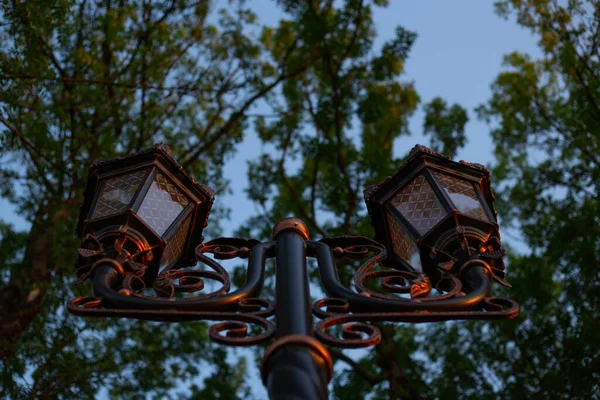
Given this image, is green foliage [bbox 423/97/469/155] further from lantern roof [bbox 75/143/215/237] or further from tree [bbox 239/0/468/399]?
lantern roof [bbox 75/143/215/237]

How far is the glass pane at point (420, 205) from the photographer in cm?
342

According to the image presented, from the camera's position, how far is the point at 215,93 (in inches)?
420

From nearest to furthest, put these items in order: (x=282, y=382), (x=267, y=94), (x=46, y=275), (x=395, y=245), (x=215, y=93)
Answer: (x=282, y=382)
(x=395, y=245)
(x=46, y=275)
(x=215, y=93)
(x=267, y=94)

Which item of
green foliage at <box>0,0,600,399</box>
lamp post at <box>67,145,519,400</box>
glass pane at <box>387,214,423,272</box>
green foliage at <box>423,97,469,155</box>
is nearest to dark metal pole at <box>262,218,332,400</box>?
lamp post at <box>67,145,519,400</box>

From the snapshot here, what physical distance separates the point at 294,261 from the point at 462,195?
1.04 meters

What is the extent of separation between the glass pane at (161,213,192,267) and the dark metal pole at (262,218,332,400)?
0.74m

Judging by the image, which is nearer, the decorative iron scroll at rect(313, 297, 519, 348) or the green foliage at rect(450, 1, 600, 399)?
the decorative iron scroll at rect(313, 297, 519, 348)

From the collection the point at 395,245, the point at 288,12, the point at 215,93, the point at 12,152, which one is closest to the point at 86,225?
the point at 395,245

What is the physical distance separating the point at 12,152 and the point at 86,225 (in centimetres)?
545

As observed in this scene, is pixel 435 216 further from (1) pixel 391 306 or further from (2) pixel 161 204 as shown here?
(2) pixel 161 204

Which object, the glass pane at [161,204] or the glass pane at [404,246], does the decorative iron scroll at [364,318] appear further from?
the glass pane at [161,204]

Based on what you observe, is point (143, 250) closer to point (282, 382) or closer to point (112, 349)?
point (282, 382)

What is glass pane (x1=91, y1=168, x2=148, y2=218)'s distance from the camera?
11.2 ft

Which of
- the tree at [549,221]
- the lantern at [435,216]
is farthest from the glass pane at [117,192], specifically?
the tree at [549,221]
